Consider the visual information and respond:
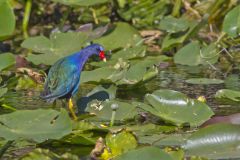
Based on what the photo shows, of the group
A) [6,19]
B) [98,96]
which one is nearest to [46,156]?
[98,96]

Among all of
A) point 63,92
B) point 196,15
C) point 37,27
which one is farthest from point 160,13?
point 63,92

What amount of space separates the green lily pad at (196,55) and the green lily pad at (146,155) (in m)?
2.00

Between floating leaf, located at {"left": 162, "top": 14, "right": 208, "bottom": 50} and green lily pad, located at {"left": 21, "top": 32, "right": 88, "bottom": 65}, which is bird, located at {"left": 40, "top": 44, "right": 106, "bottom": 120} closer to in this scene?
green lily pad, located at {"left": 21, "top": 32, "right": 88, "bottom": 65}

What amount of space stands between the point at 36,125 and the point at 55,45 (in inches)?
69.6

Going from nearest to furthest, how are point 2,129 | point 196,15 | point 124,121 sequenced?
1. point 2,129
2. point 124,121
3. point 196,15

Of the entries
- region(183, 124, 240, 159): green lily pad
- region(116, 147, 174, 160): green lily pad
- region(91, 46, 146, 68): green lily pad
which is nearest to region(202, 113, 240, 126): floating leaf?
region(183, 124, 240, 159): green lily pad

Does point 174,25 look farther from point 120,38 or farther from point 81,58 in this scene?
point 81,58

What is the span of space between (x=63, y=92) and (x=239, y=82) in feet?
3.91

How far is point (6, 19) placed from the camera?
13.6 ft

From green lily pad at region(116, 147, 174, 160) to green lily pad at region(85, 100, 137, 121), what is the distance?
732 millimetres

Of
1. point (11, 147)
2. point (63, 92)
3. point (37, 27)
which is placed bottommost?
point (11, 147)

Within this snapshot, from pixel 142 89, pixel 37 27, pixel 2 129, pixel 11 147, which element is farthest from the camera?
pixel 37 27

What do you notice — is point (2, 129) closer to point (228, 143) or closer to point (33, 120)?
point (33, 120)

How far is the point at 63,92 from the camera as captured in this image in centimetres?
374
